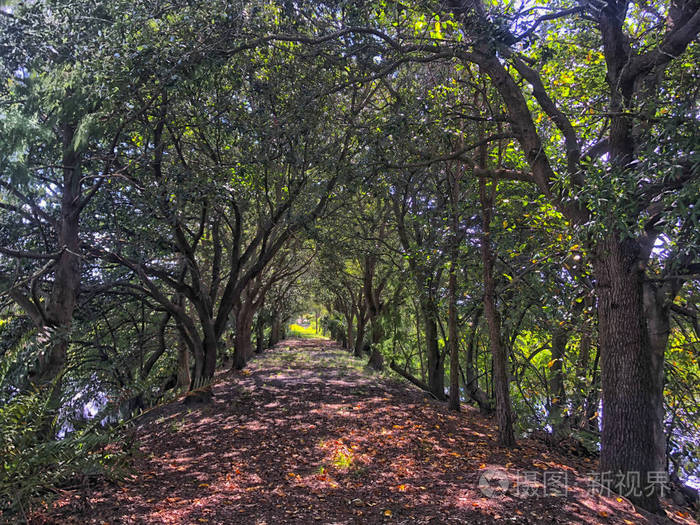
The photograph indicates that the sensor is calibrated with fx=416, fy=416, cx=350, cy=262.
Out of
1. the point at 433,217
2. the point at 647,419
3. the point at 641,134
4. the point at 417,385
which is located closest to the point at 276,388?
the point at 417,385

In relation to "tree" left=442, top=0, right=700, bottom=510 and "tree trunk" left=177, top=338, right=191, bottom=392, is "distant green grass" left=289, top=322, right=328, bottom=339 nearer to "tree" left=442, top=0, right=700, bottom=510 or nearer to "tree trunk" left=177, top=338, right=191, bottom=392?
"tree trunk" left=177, top=338, right=191, bottom=392

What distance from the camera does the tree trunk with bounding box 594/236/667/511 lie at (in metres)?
4.74

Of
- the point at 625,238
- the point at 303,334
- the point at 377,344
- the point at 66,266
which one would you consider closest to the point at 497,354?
the point at 625,238

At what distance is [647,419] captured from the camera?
15.7 ft

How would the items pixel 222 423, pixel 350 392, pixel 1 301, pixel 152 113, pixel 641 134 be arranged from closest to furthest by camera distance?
pixel 641 134 → pixel 1 301 → pixel 152 113 → pixel 222 423 → pixel 350 392

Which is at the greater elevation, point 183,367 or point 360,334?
point 360,334

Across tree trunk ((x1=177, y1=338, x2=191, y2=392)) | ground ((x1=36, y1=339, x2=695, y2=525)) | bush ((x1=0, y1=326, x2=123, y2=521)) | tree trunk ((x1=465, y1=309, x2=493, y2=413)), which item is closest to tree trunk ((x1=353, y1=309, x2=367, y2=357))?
tree trunk ((x1=465, y1=309, x2=493, y2=413))

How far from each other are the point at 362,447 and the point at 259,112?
219 inches

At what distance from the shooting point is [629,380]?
482cm

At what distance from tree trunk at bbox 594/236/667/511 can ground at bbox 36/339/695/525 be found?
1.27ft

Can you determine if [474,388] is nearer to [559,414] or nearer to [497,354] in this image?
[559,414]

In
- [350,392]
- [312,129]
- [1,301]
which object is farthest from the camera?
[350,392]

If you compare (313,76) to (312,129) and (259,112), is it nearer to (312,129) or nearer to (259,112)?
(312,129)

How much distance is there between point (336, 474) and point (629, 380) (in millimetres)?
3797
